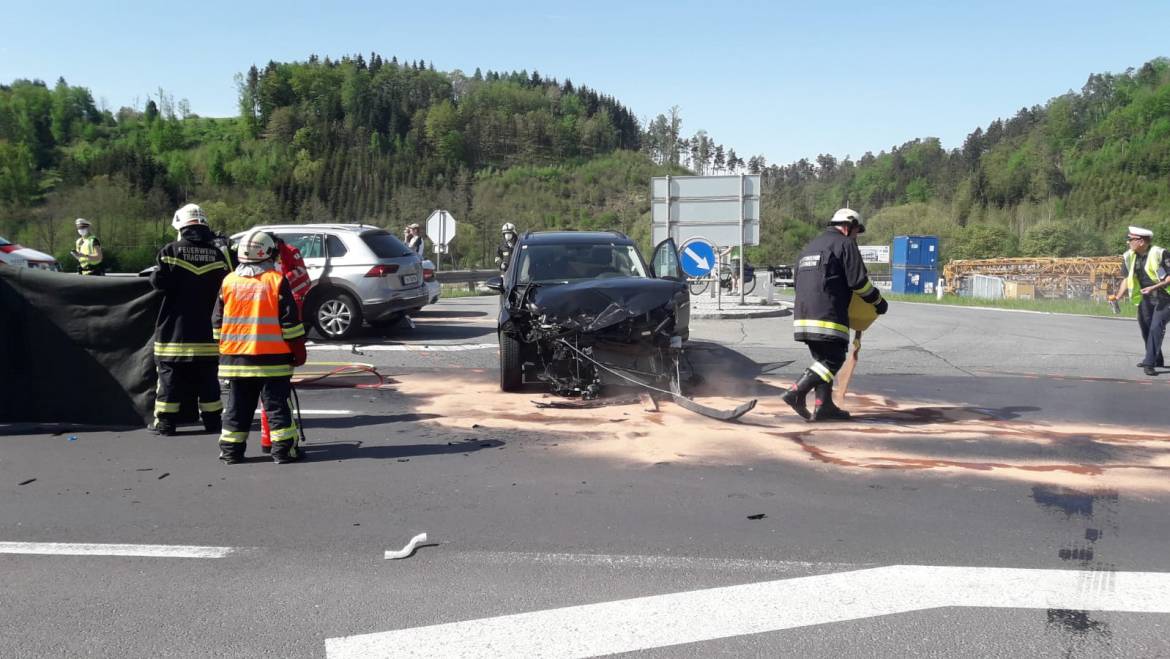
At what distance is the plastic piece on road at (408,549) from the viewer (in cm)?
445

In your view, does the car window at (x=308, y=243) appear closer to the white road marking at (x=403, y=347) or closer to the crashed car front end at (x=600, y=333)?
the white road marking at (x=403, y=347)

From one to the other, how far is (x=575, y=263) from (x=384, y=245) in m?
5.05

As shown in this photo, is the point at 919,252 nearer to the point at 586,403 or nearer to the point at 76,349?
the point at 586,403

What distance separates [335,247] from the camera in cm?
1392

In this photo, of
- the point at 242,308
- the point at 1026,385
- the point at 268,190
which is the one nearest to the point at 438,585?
the point at 242,308

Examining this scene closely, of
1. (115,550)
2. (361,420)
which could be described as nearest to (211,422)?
(361,420)

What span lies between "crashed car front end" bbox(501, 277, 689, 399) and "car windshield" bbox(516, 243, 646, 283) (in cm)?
118

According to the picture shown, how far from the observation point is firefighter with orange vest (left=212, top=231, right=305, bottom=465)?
249 inches

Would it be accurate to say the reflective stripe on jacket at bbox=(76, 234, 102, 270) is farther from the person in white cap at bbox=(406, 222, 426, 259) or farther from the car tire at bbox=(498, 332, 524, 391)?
the car tire at bbox=(498, 332, 524, 391)

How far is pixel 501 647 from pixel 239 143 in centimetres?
18177

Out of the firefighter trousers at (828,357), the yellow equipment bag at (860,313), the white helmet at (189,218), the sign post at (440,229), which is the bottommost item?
the firefighter trousers at (828,357)

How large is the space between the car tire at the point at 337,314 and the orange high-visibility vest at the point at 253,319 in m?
7.41

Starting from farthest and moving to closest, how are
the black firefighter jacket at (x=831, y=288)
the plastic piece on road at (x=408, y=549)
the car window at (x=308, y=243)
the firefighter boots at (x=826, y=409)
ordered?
the car window at (x=308, y=243), the firefighter boots at (x=826, y=409), the black firefighter jacket at (x=831, y=288), the plastic piece on road at (x=408, y=549)

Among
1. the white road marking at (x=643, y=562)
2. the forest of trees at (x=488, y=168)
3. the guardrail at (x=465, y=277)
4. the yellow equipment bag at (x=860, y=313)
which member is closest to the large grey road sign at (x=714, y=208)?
the guardrail at (x=465, y=277)
